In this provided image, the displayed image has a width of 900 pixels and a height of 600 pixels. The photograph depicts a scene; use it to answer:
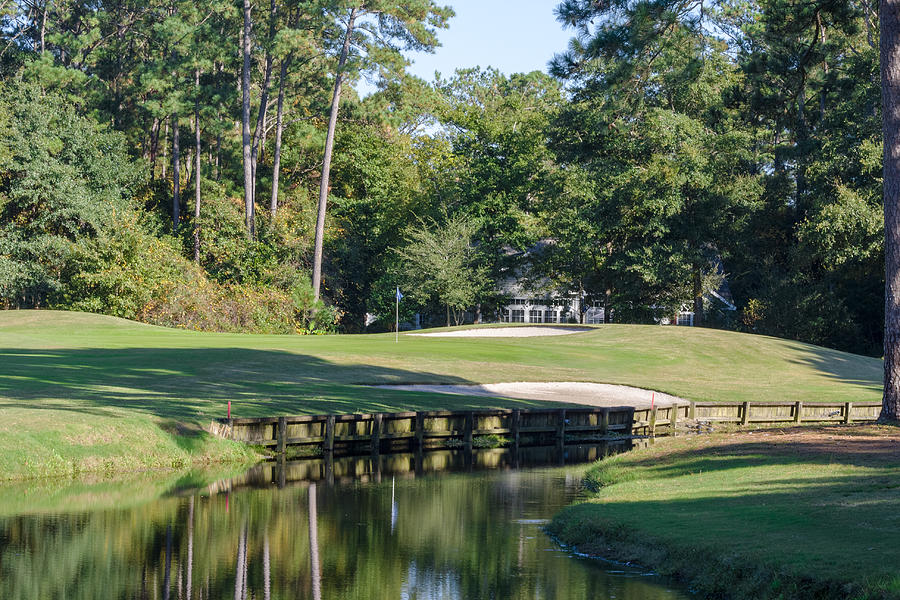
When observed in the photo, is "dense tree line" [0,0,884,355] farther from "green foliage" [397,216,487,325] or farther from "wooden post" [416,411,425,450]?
"wooden post" [416,411,425,450]

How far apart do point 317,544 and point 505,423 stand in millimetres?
13838

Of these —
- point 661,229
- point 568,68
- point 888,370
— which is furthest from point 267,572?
point 661,229

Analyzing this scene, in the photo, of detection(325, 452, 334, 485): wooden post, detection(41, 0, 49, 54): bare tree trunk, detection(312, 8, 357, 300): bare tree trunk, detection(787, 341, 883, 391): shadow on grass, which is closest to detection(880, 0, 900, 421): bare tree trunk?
detection(325, 452, 334, 485): wooden post

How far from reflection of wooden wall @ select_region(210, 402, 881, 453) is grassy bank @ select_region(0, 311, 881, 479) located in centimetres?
138

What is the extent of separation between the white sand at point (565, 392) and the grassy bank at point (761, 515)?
12880 millimetres

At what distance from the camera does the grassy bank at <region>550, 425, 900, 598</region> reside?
11.7 metres

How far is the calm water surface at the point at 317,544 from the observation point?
13.6m

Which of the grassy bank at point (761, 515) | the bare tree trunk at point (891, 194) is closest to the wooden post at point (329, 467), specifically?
the grassy bank at point (761, 515)

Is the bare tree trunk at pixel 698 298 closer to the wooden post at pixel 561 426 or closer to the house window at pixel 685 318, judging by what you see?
the house window at pixel 685 318

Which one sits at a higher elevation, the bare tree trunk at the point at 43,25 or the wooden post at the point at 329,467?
the bare tree trunk at the point at 43,25

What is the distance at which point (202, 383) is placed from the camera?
31031mm

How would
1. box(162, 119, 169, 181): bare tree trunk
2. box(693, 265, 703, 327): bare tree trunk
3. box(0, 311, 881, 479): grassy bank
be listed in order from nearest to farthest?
box(0, 311, 881, 479): grassy bank, box(693, 265, 703, 327): bare tree trunk, box(162, 119, 169, 181): bare tree trunk

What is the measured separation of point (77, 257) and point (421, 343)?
24.9 m

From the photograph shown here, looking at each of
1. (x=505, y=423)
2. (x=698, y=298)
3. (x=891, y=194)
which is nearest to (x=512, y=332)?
(x=698, y=298)
